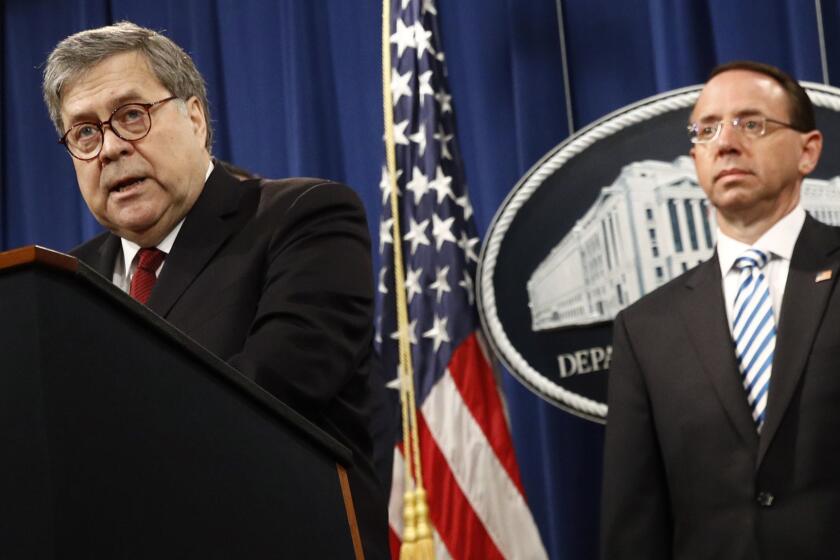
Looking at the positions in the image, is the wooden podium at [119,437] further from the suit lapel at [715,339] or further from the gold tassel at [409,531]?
the gold tassel at [409,531]

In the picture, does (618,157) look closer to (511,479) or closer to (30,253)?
(511,479)

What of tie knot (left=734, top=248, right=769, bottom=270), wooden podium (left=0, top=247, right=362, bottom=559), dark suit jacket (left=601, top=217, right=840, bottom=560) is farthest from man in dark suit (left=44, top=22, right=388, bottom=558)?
tie knot (left=734, top=248, right=769, bottom=270)

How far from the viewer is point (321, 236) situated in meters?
1.87

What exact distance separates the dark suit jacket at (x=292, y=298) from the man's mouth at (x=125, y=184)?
105mm

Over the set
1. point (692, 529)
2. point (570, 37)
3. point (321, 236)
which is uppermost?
point (570, 37)

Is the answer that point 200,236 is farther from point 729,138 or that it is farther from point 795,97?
point 795,97

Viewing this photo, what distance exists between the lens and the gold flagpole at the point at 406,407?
10.1 ft

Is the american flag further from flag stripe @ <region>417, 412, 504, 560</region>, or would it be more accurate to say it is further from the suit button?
the suit button

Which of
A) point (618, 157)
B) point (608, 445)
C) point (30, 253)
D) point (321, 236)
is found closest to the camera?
point (30, 253)

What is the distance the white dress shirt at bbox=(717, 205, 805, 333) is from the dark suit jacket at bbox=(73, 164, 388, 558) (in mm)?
1091

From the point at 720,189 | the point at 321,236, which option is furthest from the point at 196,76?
the point at 720,189

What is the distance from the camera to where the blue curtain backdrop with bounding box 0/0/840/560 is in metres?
3.58

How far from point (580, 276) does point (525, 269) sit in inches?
6.0

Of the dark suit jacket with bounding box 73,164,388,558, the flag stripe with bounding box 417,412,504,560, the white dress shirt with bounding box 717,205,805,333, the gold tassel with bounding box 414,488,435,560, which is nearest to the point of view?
the dark suit jacket with bounding box 73,164,388,558
